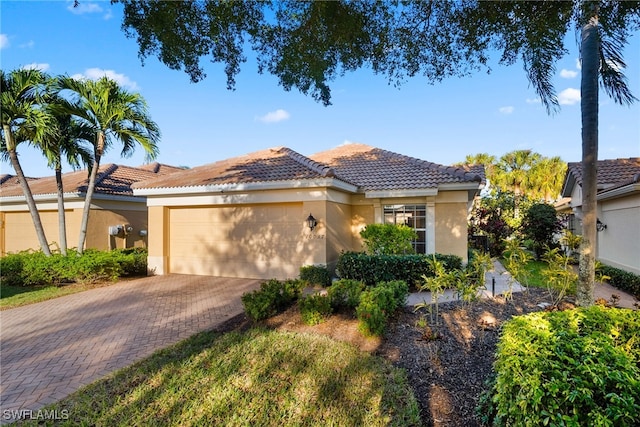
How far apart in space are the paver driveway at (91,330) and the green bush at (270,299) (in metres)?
0.89

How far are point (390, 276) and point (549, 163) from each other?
26.7 m

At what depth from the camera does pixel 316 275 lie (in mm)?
11031

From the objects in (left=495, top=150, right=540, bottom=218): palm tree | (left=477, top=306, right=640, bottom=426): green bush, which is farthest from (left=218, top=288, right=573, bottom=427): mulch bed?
(left=495, top=150, right=540, bottom=218): palm tree

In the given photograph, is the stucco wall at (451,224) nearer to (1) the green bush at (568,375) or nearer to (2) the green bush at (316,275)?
(2) the green bush at (316,275)

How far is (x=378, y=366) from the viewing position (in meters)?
5.10

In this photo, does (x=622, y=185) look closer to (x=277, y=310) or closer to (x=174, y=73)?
(x=277, y=310)

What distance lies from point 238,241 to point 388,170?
290 inches

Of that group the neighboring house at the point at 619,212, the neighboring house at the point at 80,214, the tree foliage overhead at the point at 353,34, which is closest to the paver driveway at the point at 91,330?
the tree foliage overhead at the point at 353,34

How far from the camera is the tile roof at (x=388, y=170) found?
12.1m

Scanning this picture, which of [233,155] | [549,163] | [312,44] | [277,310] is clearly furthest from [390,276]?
[549,163]

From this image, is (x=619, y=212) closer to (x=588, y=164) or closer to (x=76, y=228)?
(x=588, y=164)

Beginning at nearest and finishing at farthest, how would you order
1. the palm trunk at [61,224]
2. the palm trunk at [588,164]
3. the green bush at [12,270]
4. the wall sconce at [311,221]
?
the palm trunk at [588,164]
the wall sconce at [311,221]
the green bush at [12,270]
the palm trunk at [61,224]

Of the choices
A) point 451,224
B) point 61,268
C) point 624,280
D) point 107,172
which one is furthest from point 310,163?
point 107,172

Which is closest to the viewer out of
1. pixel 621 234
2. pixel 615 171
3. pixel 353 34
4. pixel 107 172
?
pixel 353 34
